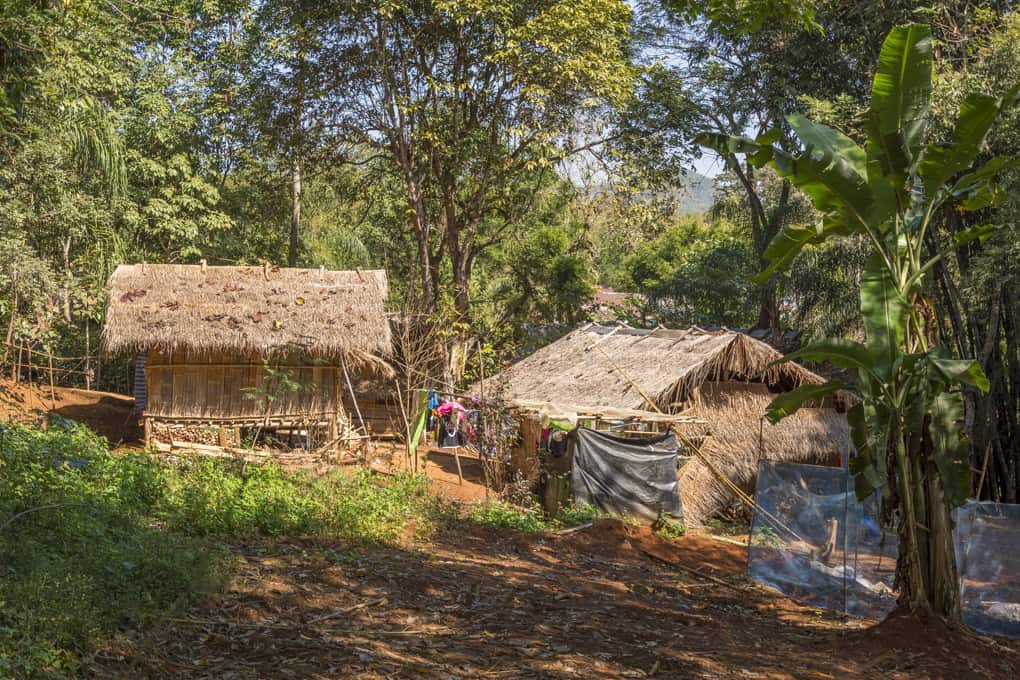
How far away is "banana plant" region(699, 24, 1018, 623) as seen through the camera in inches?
275

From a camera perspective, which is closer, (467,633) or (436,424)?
(467,633)

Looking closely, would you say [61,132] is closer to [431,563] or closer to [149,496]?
[149,496]

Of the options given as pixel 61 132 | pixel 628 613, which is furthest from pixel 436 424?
pixel 628 613

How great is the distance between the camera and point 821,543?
9102 millimetres

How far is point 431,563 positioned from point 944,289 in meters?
8.98

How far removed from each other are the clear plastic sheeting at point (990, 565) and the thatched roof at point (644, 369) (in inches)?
199

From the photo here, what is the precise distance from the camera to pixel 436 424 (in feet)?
72.0

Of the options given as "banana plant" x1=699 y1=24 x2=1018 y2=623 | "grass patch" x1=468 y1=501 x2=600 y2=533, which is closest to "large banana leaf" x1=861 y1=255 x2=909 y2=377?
"banana plant" x1=699 y1=24 x2=1018 y2=623

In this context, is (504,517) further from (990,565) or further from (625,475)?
(990,565)

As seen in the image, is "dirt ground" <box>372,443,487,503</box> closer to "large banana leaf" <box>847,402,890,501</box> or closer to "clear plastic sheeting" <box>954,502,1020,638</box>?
"large banana leaf" <box>847,402,890,501</box>

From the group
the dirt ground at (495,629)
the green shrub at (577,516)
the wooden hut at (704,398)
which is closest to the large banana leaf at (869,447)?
the dirt ground at (495,629)

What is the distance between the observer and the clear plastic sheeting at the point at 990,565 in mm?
8109

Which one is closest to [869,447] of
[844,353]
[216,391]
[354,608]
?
[844,353]

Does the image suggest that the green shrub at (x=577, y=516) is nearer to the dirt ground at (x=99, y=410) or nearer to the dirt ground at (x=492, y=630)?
the dirt ground at (x=492, y=630)
